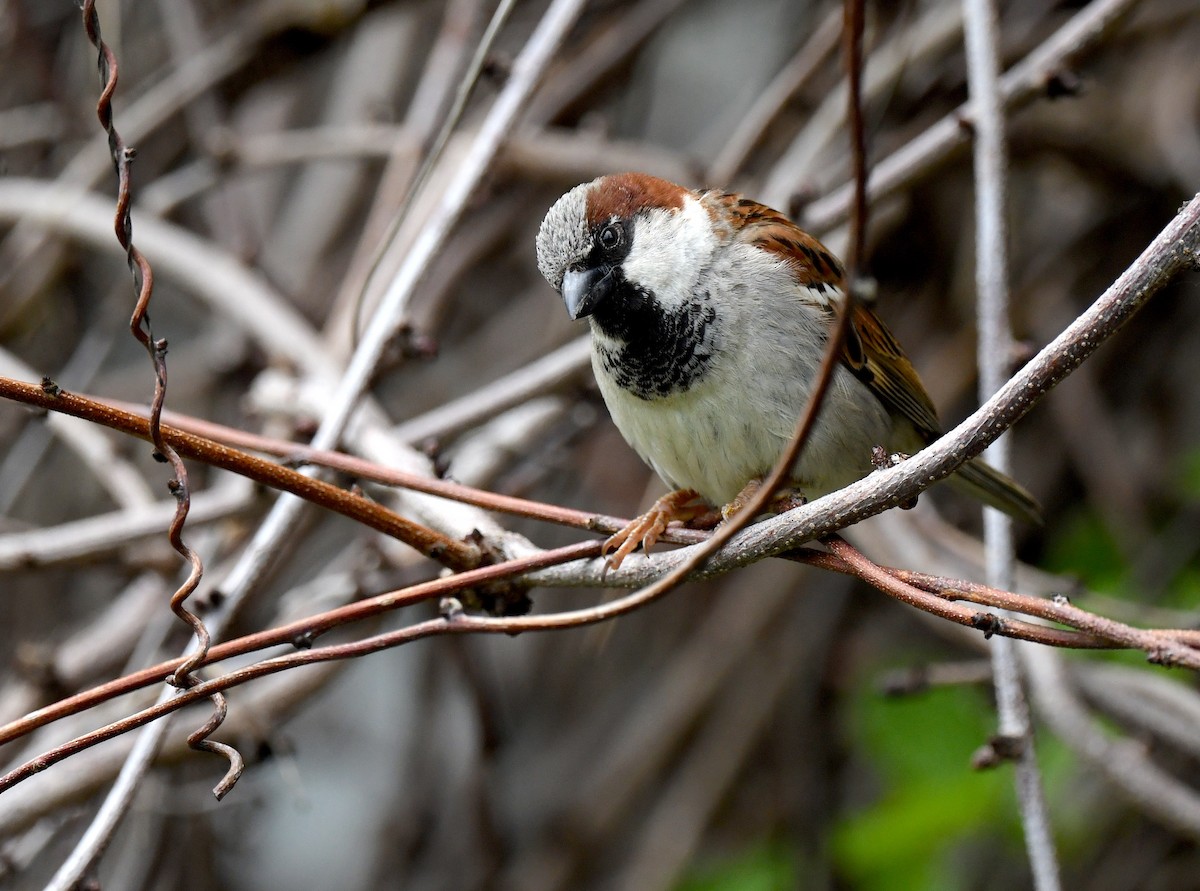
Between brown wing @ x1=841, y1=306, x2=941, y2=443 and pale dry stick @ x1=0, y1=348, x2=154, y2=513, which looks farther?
pale dry stick @ x1=0, y1=348, x2=154, y2=513

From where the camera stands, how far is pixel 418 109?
2.71 meters

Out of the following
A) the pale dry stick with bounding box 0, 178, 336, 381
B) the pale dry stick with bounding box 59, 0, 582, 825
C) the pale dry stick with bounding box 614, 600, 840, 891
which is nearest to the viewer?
the pale dry stick with bounding box 59, 0, 582, 825

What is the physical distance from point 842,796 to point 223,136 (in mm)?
2314

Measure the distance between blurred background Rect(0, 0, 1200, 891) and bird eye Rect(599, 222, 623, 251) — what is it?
21.6 inches

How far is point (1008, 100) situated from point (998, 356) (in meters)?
0.69

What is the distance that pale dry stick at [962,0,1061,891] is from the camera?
1413 millimetres

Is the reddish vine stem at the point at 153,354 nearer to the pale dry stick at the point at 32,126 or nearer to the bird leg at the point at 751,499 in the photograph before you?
the bird leg at the point at 751,499

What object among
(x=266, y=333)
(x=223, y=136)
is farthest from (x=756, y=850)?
(x=223, y=136)

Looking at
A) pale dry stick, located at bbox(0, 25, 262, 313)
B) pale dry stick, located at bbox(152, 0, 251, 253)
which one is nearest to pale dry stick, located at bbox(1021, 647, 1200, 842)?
pale dry stick, located at bbox(152, 0, 251, 253)

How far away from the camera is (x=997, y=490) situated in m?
1.87

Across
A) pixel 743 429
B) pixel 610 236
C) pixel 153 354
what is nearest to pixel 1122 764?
pixel 743 429

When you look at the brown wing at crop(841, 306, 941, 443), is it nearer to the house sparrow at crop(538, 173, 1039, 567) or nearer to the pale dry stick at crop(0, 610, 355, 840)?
the house sparrow at crop(538, 173, 1039, 567)

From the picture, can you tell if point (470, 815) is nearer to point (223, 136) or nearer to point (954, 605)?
point (223, 136)

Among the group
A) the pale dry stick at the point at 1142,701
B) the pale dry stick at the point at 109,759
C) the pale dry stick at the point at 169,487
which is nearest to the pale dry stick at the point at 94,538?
the pale dry stick at the point at 109,759
